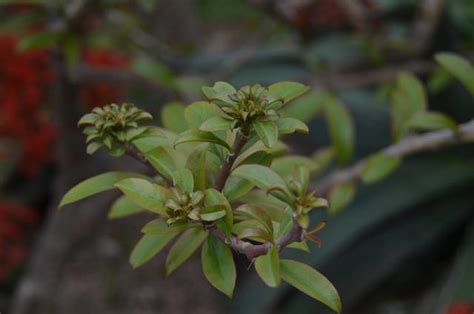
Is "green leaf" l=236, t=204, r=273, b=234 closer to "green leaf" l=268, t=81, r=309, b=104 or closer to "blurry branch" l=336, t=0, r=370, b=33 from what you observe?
"green leaf" l=268, t=81, r=309, b=104

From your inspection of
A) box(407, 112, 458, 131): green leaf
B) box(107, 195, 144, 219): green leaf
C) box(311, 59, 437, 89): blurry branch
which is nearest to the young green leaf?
box(107, 195, 144, 219): green leaf

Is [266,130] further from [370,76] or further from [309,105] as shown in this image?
[370,76]

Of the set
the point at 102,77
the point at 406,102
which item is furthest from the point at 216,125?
the point at 102,77

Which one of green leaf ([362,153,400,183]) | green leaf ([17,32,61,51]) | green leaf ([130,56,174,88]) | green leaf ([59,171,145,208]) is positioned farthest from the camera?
green leaf ([130,56,174,88])

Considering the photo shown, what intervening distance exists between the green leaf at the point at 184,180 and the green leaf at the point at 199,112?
0.05 metres

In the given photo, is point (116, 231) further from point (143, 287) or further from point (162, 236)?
point (162, 236)

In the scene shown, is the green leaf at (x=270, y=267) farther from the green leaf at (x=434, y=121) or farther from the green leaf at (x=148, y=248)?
the green leaf at (x=434, y=121)

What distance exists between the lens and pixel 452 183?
174cm

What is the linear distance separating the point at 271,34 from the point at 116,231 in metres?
0.99

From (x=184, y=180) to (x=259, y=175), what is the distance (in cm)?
6

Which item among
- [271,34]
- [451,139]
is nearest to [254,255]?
[451,139]

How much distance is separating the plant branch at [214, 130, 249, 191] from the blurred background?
2.35 feet

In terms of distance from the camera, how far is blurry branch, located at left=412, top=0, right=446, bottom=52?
161 centimetres

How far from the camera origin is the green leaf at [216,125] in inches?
19.6
